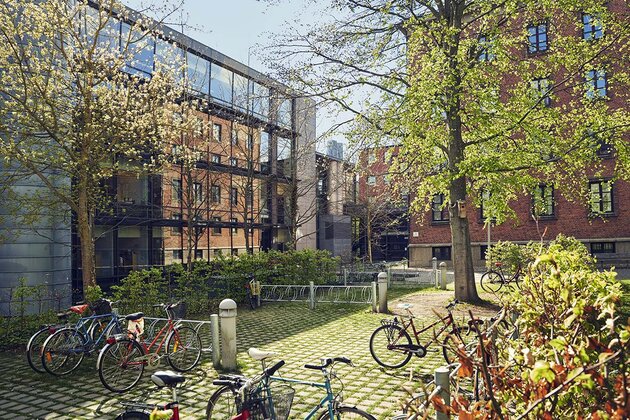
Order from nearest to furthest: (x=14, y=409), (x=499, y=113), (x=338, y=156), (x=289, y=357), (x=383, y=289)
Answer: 1. (x=14, y=409)
2. (x=289, y=357)
3. (x=499, y=113)
4. (x=383, y=289)
5. (x=338, y=156)

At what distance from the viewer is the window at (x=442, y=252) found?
33.6 m

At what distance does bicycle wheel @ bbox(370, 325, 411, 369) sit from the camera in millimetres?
8484

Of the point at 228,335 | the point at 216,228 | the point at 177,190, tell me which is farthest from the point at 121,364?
the point at 216,228

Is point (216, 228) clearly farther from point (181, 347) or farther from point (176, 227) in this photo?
point (181, 347)

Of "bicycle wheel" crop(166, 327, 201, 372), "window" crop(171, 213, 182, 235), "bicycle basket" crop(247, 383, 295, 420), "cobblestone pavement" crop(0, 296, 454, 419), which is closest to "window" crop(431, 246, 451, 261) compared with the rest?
Answer: "window" crop(171, 213, 182, 235)

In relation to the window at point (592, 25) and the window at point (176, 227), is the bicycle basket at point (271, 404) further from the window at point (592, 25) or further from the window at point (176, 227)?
the window at point (176, 227)

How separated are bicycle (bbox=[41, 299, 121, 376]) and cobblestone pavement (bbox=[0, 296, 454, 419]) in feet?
0.71

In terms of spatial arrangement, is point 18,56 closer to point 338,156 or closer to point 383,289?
point 383,289

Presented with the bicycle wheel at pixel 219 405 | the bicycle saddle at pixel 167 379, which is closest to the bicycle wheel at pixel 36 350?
the bicycle wheel at pixel 219 405

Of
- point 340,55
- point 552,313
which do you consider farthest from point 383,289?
point 552,313

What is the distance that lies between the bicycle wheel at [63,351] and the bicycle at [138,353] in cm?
66

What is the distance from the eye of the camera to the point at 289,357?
9250 millimetres

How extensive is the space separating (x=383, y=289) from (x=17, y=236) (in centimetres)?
1121

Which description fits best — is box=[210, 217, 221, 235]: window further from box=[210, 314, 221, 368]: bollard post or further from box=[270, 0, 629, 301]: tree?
box=[210, 314, 221, 368]: bollard post
